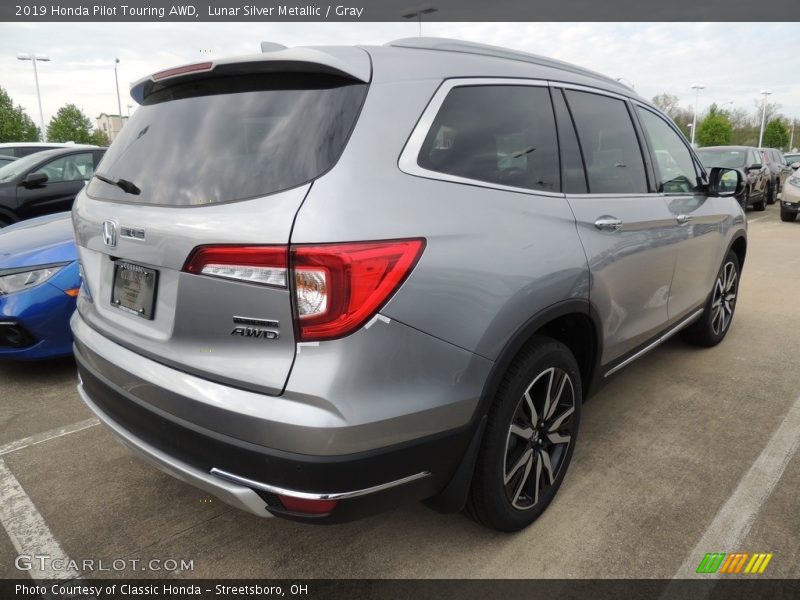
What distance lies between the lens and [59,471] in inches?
111

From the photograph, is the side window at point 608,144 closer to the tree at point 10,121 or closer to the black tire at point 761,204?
the black tire at point 761,204

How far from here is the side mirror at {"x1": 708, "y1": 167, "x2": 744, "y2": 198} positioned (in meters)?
3.75

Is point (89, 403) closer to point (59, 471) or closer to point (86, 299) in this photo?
point (86, 299)

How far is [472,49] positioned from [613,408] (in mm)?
2284

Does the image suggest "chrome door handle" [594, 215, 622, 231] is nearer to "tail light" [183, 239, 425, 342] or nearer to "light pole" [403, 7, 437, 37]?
"tail light" [183, 239, 425, 342]

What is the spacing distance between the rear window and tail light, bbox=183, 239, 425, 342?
0.22 meters

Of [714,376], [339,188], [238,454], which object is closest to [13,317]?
[238,454]

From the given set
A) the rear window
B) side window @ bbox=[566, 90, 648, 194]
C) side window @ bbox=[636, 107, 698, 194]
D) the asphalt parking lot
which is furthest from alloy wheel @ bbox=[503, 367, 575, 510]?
side window @ bbox=[636, 107, 698, 194]

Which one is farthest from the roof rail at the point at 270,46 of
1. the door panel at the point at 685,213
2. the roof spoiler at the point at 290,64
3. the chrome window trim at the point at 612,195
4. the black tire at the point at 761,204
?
the black tire at the point at 761,204

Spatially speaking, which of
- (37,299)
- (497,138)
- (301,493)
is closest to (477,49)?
(497,138)

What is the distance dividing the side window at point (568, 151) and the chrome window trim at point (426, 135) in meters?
0.27

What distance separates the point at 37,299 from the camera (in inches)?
141

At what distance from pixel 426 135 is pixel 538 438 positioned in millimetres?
1284
